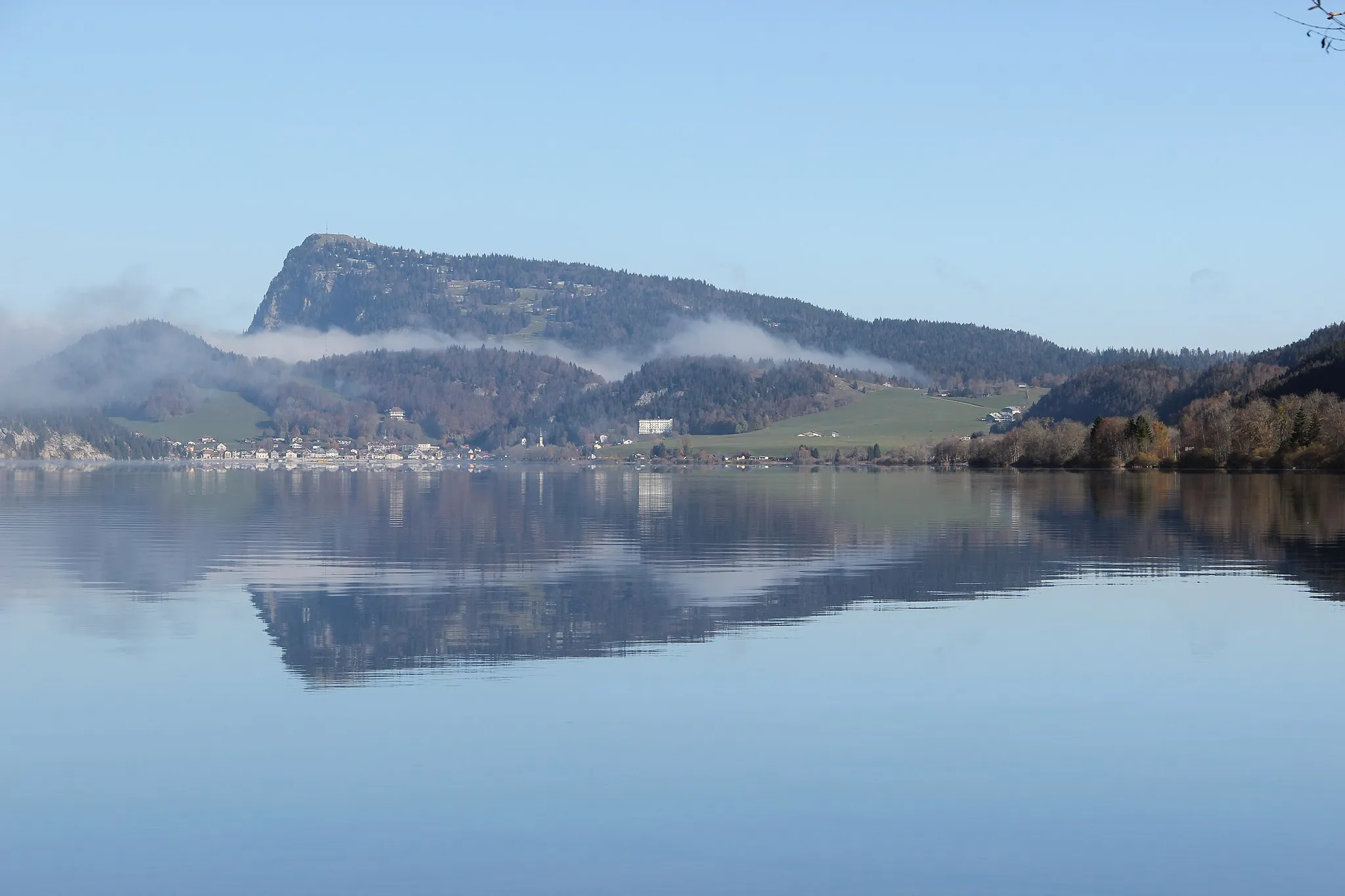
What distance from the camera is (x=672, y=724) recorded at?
19828 mm

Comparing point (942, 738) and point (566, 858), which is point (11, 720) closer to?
point (566, 858)

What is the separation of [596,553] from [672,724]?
27568 millimetres

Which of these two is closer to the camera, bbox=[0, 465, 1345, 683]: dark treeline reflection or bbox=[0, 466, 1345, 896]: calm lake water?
bbox=[0, 466, 1345, 896]: calm lake water

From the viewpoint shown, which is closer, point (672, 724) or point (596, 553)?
point (672, 724)

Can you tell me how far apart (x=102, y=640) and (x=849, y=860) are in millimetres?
18349

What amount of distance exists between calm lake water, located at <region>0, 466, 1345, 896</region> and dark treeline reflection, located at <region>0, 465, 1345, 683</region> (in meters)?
0.28

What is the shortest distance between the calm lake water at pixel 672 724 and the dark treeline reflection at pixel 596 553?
277 millimetres

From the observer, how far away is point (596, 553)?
47281mm

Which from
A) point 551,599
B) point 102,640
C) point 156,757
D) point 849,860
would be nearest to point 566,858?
point 849,860

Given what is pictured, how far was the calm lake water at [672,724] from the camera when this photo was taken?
14.0 meters

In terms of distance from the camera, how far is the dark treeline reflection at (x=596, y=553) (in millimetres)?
→ 29312

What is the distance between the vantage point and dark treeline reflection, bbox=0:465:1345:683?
2931 cm

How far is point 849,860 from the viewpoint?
45.8ft

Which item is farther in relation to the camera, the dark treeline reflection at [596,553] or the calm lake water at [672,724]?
the dark treeline reflection at [596,553]
